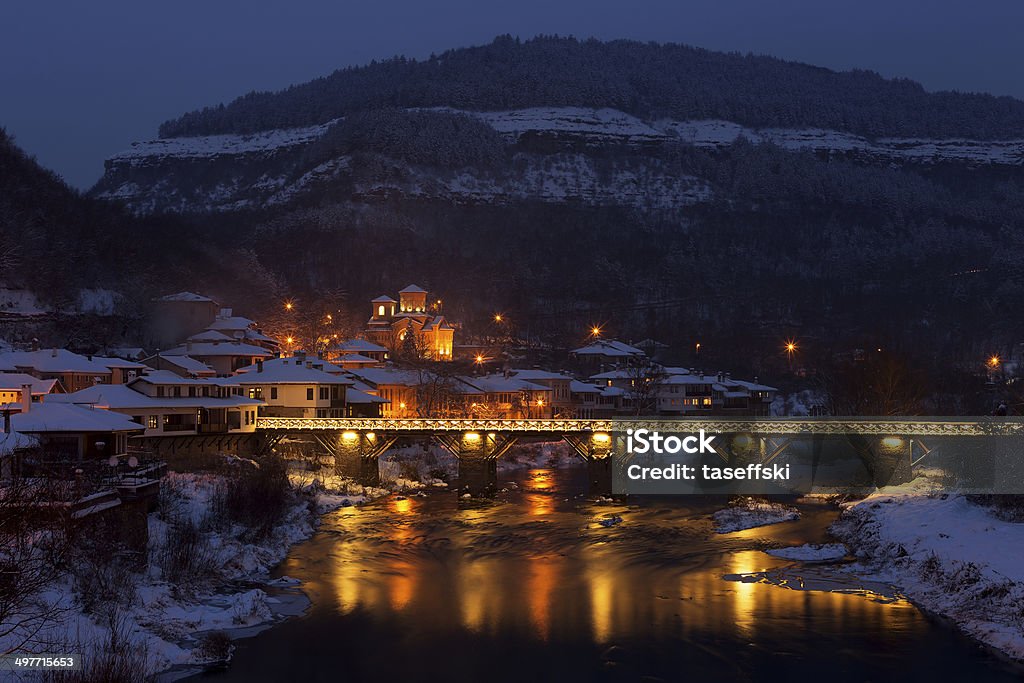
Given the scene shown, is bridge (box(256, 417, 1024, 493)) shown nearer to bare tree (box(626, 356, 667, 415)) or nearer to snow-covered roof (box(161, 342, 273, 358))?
snow-covered roof (box(161, 342, 273, 358))

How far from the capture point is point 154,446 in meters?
56.8

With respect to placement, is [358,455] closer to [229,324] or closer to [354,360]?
[354,360]

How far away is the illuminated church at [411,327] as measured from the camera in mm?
130125

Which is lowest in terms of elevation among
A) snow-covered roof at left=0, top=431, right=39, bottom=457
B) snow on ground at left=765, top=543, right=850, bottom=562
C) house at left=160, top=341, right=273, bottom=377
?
snow on ground at left=765, top=543, right=850, bottom=562

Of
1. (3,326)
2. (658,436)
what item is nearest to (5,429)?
(658,436)

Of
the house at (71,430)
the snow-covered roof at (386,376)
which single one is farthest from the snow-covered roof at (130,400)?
the snow-covered roof at (386,376)

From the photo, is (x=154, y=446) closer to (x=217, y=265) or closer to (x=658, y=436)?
(x=658, y=436)

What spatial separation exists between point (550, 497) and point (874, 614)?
31.1 m

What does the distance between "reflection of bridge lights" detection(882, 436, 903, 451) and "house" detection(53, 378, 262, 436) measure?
41.9 metres

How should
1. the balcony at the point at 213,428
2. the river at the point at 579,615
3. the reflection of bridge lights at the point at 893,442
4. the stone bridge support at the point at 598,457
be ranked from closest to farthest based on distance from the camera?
the river at the point at 579,615
the reflection of bridge lights at the point at 893,442
the stone bridge support at the point at 598,457
the balcony at the point at 213,428

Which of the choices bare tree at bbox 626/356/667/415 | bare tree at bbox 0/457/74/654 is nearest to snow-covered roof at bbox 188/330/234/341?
bare tree at bbox 626/356/667/415

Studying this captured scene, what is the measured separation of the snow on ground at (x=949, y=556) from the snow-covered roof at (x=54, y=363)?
51.6 m

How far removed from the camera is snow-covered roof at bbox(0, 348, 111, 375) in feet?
227

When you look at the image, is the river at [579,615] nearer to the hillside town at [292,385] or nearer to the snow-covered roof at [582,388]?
the hillside town at [292,385]
